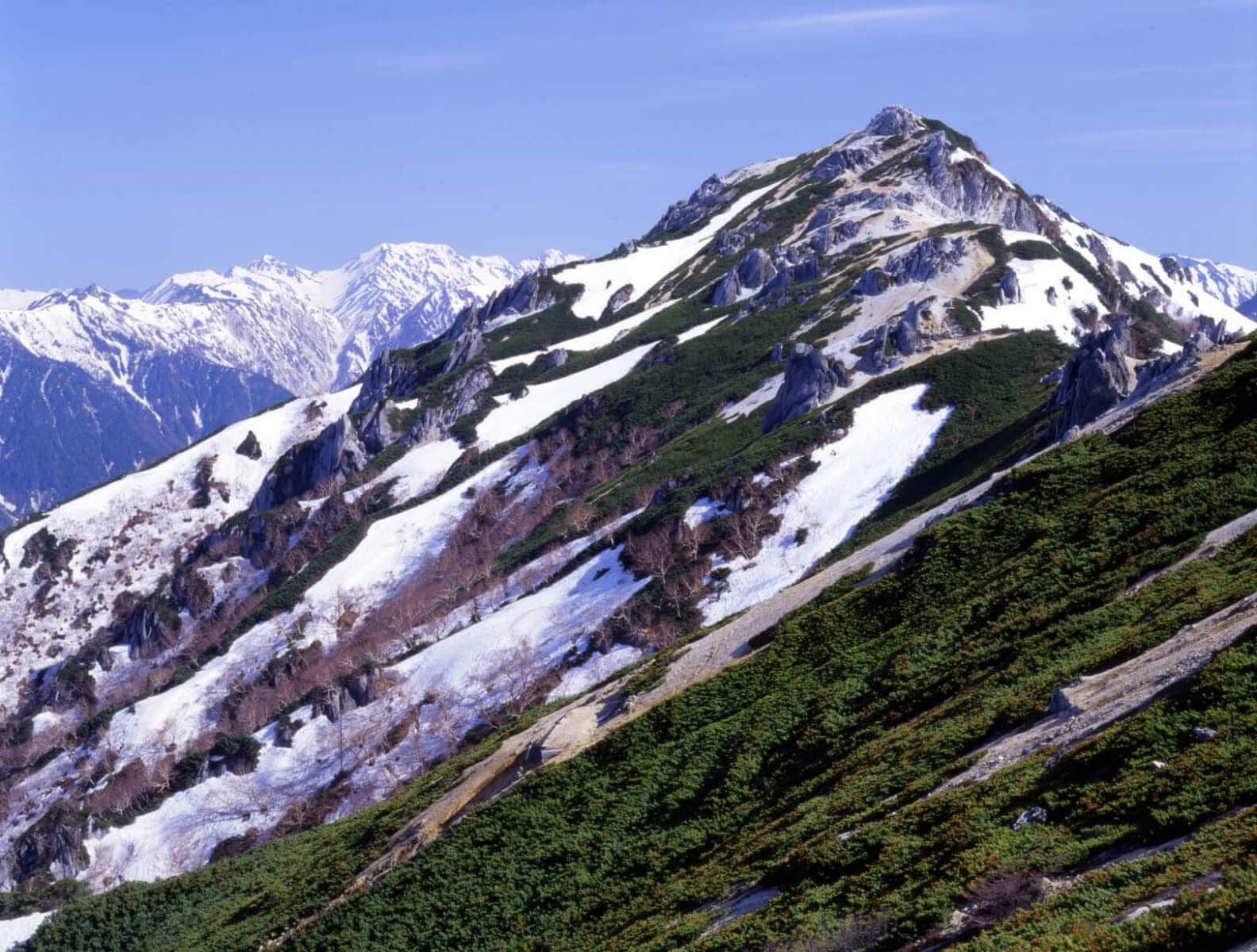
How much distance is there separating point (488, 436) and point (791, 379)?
54121 mm

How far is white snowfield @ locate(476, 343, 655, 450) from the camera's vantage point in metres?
157

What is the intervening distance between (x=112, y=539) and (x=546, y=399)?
70.7 m

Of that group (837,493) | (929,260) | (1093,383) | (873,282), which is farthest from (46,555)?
(1093,383)

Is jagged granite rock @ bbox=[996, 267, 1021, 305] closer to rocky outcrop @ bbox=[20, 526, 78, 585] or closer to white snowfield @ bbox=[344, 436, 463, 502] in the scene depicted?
white snowfield @ bbox=[344, 436, 463, 502]

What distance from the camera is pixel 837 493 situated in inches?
3681

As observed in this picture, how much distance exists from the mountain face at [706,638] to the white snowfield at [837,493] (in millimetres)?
414

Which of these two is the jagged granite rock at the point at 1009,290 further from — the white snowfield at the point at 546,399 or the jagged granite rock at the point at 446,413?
the jagged granite rock at the point at 446,413

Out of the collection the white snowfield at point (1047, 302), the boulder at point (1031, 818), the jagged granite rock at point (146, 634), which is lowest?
the boulder at point (1031, 818)

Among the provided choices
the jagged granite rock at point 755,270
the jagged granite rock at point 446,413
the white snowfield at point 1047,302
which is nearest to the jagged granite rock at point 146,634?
the jagged granite rock at point 446,413

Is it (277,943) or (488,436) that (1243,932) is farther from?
(488,436)

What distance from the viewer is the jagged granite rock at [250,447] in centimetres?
18850

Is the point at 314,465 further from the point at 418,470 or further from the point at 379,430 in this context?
the point at 418,470

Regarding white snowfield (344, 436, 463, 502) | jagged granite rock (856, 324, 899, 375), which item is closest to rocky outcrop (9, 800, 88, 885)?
white snowfield (344, 436, 463, 502)

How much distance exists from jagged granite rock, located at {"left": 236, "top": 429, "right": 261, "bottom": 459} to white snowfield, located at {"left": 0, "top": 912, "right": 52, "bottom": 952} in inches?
5390
